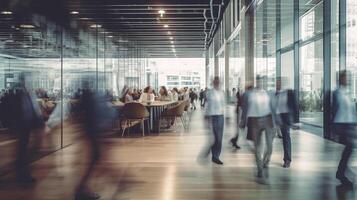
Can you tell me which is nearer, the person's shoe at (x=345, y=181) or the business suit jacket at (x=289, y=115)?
the person's shoe at (x=345, y=181)

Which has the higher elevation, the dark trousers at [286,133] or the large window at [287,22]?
the large window at [287,22]

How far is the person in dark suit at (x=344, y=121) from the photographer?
17.5ft

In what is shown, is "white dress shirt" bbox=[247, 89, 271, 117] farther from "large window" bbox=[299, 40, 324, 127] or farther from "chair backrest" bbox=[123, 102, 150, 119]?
"large window" bbox=[299, 40, 324, 127]

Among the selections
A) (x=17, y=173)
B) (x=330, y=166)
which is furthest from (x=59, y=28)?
(x=330, y=166)

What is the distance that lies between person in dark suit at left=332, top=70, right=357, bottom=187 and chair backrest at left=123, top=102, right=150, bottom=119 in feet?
21.5

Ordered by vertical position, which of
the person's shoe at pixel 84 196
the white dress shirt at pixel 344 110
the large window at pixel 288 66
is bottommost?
the person's shoe at pixel 84 196

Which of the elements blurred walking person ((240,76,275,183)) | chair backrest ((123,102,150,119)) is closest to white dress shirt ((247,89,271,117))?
blurred walking person ((240,76,275,183))

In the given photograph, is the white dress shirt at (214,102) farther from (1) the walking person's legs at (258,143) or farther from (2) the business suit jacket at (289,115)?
(1) the walking person's legs at (258,143)

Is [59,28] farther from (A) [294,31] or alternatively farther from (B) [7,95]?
(A) [294,31]

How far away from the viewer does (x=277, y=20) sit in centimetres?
1461

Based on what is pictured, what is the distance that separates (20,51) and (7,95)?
163 cm

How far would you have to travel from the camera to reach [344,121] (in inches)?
210

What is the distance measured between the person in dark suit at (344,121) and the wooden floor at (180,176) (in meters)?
0.21

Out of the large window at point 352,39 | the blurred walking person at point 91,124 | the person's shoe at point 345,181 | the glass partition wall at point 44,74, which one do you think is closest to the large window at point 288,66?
the large window at point 352,39
